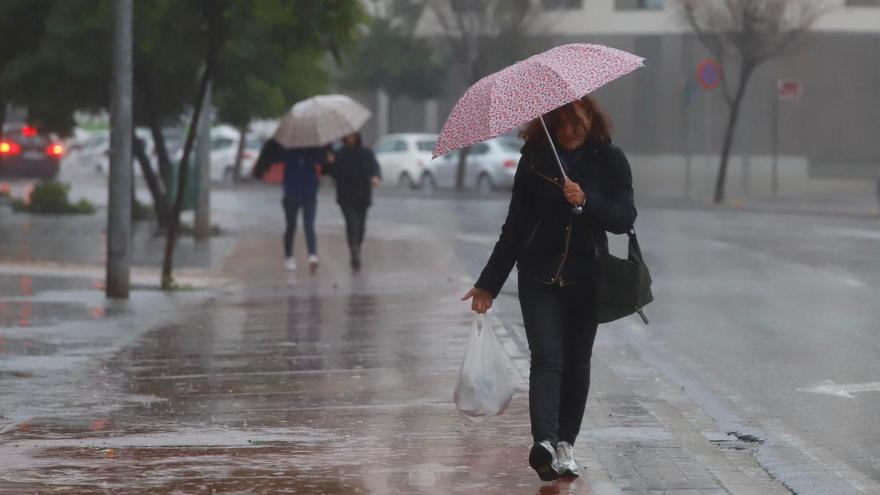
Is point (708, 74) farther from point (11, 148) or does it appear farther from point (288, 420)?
point (288, 420)

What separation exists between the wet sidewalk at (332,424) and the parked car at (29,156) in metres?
32.4

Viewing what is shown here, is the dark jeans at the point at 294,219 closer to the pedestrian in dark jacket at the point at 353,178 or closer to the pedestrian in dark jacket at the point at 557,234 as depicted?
the pedestrian in dark jacket at the point at 353,178

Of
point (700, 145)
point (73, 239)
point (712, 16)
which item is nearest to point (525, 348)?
point (73, 239)

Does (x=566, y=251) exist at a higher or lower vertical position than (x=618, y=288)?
higher

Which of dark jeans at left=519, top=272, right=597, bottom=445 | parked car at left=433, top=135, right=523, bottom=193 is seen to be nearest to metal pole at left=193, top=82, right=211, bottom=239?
dark jeans at left=519, top=272, right=597, bottom=445

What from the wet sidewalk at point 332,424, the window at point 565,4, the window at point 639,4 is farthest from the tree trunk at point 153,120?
the window at point 639,4

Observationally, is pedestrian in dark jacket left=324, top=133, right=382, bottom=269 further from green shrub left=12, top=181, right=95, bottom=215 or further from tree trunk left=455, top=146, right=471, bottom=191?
tree trunk left=455, top=146, right=471, bottom=191

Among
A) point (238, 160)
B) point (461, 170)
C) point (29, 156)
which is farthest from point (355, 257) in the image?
point (238, 160)

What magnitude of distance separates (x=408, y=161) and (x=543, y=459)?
133 ft

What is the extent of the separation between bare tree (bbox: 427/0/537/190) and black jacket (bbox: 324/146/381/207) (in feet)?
78.0

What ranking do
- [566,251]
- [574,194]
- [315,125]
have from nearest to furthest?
[574,194] → [566,251] → [315,125]

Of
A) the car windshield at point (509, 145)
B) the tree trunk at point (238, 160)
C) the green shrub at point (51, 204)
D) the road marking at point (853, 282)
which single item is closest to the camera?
the road marking at point (853, 282)

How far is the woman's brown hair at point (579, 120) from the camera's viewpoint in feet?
24.6

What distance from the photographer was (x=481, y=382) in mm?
7820
